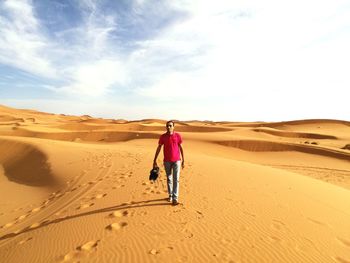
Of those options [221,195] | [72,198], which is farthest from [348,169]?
[72,198]

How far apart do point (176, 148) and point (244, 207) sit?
200 cm

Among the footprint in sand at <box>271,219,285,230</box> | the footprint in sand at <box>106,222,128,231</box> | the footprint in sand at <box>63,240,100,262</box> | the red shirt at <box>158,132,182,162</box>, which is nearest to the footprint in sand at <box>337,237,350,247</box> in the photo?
the footprint in sand at <box>271,219,285,230</box>

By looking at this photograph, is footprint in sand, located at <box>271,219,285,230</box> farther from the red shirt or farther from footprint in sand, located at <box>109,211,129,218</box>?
footprint in sand, located at <box>109,211,129,218</box>

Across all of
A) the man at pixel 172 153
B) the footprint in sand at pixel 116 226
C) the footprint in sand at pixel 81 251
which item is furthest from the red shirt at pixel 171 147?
the footprint in sand at pixel 81 251

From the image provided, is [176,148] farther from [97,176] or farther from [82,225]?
[97,176]

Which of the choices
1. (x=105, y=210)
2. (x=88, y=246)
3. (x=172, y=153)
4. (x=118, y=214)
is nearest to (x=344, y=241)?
(x=172, y=153)

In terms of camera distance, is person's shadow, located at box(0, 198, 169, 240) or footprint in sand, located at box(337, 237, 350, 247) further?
person's shadow, located at box(0, 198, 169, 240)

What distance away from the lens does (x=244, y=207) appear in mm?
6590

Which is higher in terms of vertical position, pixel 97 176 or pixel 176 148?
pixel 176 148

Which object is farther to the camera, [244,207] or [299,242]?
[244,207]

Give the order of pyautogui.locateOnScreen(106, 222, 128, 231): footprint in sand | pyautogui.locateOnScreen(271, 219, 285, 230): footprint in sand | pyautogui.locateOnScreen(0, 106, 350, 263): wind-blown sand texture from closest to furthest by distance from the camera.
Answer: pyautogui.locateOnScreen(0, 106, 350, 263): wind-blown sand texture → pyautogui.locateOnScreen(106, 222, 128, 231): footprint in sand → pyautogui.locateOnScreen(271, 219, 285, 230): footprint in sand

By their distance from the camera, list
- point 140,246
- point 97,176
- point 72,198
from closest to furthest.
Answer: point 140,246
point 72,198
point 97,176

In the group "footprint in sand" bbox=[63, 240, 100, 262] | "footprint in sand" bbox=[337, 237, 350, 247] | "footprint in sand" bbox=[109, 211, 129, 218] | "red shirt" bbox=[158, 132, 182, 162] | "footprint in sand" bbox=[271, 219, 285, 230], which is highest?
"red shirt" bbox=[158, 132, 182, 162]

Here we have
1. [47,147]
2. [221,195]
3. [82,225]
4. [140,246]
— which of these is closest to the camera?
[140,246]
